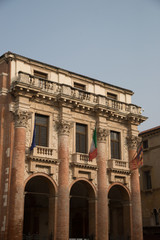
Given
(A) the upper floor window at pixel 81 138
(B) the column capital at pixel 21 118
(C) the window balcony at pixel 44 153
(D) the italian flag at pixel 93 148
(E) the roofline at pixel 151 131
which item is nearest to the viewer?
(B) the column capital at pixel 21 118

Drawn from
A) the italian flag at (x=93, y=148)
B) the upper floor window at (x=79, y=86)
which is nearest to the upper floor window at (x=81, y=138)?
the italian flag at (x=93, y=148)

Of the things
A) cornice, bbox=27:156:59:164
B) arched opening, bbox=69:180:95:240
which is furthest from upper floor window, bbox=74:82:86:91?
arched opening, bbox=69:180:95:240

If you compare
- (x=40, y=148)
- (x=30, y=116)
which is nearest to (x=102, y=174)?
(x=40, y=148)

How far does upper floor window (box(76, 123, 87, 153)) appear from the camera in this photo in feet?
99.6

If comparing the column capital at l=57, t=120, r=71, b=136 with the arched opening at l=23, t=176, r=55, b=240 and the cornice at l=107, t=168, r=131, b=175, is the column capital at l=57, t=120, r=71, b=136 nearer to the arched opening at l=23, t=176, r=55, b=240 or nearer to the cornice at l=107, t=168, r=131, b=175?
the cornice at l=107, t=168, r=131, b=175

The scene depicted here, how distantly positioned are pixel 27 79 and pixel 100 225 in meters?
13.7

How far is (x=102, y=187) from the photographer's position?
29734mm

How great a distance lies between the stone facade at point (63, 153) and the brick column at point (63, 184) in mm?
74

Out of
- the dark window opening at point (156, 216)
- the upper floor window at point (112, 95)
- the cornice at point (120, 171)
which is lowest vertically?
the dark window opening at point (156, 216)

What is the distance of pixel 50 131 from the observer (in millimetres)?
28609

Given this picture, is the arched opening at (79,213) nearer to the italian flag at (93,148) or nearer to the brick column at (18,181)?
the italian flag at (93,148)

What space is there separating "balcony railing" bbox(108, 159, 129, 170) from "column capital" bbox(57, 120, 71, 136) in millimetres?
5193

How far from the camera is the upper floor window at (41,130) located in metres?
28.1

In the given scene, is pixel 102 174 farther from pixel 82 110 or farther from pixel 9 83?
pixel 9 83
